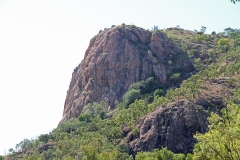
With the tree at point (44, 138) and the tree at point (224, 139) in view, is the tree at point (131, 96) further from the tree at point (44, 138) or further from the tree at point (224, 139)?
the tree at point (224, 139)

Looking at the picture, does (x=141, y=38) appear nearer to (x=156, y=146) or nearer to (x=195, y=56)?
(x=195, y=56)

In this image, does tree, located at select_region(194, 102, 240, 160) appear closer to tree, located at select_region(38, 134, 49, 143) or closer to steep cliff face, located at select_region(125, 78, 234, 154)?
steep cliff face, located at select_region(125, 78, 234, 154)

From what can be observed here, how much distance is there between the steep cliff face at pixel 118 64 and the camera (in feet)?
346

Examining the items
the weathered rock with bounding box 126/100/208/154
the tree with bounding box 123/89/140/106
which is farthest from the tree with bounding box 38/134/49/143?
the tree with bounding box 123/89/140/106

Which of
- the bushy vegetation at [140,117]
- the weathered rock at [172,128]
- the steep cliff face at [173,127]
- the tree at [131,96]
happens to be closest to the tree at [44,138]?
the bushy vegetation at [140,117]

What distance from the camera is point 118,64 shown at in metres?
108

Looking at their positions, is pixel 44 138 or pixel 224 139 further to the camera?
pixel 44 138

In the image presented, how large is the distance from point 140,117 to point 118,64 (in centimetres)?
3813

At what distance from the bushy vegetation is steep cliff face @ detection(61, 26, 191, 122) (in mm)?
4648

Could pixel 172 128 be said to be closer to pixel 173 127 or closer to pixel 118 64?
pixel 173 127

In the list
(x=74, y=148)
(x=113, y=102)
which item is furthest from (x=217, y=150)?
(x=113, y=102)

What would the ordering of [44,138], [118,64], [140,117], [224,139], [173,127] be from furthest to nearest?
[118,64]
[44,138]
[140,117]
[173,127]
[224,139]

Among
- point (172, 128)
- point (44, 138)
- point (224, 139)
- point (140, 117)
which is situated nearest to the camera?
point (224, 139)

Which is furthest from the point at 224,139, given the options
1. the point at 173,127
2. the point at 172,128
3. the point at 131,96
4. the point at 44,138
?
the point at 131,96
